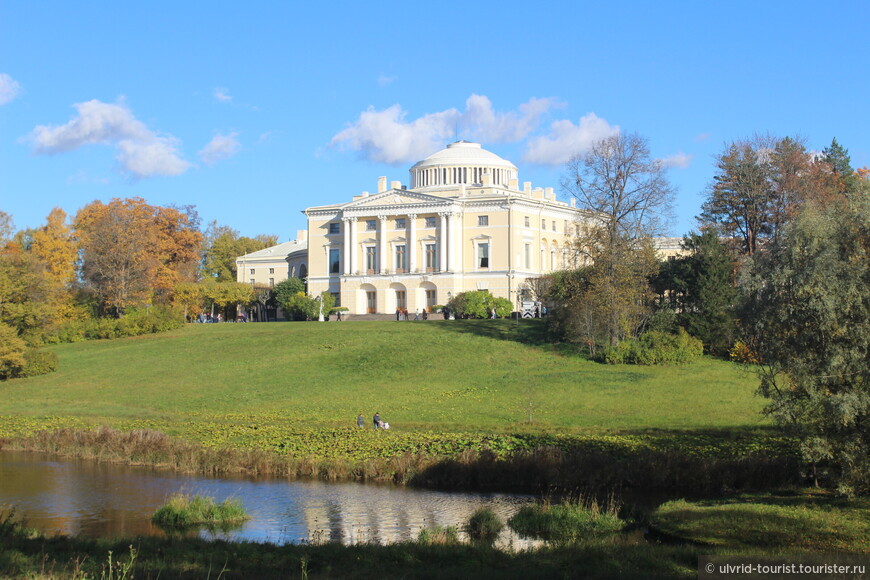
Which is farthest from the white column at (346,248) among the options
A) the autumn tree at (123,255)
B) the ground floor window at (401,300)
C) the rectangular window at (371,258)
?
the autumn tree at (123,255)

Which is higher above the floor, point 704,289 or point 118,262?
point 118,262

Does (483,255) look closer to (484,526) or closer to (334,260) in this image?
(334,260)

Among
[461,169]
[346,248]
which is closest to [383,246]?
[346,248]

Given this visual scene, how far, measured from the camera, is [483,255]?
3004 inches

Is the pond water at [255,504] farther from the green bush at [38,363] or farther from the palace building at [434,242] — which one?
the palace building at [434,242]

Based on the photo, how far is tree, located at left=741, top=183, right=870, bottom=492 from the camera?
18578 millimetres

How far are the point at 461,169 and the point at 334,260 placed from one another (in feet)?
46.2

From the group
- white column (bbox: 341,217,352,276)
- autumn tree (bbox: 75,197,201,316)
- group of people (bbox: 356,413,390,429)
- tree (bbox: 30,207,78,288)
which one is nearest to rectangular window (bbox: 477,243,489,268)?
white column (bbox: 341,217,352,276)

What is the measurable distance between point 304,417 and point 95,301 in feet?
123

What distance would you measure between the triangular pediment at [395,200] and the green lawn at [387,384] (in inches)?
825

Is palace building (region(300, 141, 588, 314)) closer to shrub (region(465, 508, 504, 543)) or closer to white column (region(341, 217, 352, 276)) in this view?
white column (region(341, 217, 352, 276))

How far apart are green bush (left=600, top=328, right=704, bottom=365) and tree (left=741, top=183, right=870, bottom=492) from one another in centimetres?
2249

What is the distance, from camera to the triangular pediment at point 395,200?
77.3 meters

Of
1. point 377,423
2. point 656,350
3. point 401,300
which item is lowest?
point 377,423
